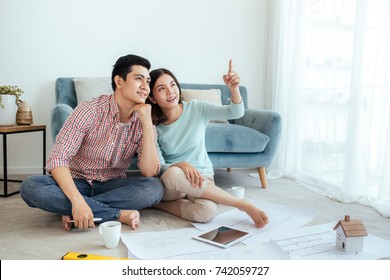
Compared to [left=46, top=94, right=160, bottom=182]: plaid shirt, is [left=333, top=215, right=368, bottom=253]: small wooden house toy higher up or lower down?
lower down

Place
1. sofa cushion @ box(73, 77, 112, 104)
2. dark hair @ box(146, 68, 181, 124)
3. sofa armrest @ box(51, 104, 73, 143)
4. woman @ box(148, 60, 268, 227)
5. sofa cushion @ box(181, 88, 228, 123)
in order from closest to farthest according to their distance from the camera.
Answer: woman @ box(148, 60, 268, 227), dark hair @ box(146, 68, 181, 124), sofa armrest @ box(51, 104, 73, 143), sofa cushion @ box(73, 77, 112, 104), sofa cushion @ box(181, 88, 228, 123)

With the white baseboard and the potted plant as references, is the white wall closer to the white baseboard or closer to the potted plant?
the white baseboard

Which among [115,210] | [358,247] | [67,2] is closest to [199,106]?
[115,210]

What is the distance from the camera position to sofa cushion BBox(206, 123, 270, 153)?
2.29 m

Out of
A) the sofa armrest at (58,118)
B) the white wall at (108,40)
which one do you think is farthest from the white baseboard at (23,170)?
the sofa armrest at (58,118)

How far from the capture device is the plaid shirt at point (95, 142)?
1482 mm

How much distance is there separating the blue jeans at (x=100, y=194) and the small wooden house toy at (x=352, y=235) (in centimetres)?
77

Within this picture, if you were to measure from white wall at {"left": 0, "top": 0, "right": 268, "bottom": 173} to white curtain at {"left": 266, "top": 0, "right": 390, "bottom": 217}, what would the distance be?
1.15 feet

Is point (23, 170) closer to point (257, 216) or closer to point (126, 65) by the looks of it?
point (126, 65)

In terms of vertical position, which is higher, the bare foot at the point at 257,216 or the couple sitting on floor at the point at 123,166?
the couple sitting on floor at the point at 123,166

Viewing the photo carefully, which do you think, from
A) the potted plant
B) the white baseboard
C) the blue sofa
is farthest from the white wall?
the blue sofa

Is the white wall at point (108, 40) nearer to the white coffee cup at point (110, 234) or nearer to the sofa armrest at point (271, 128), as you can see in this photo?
the sofa armrest at point (271, 128)
